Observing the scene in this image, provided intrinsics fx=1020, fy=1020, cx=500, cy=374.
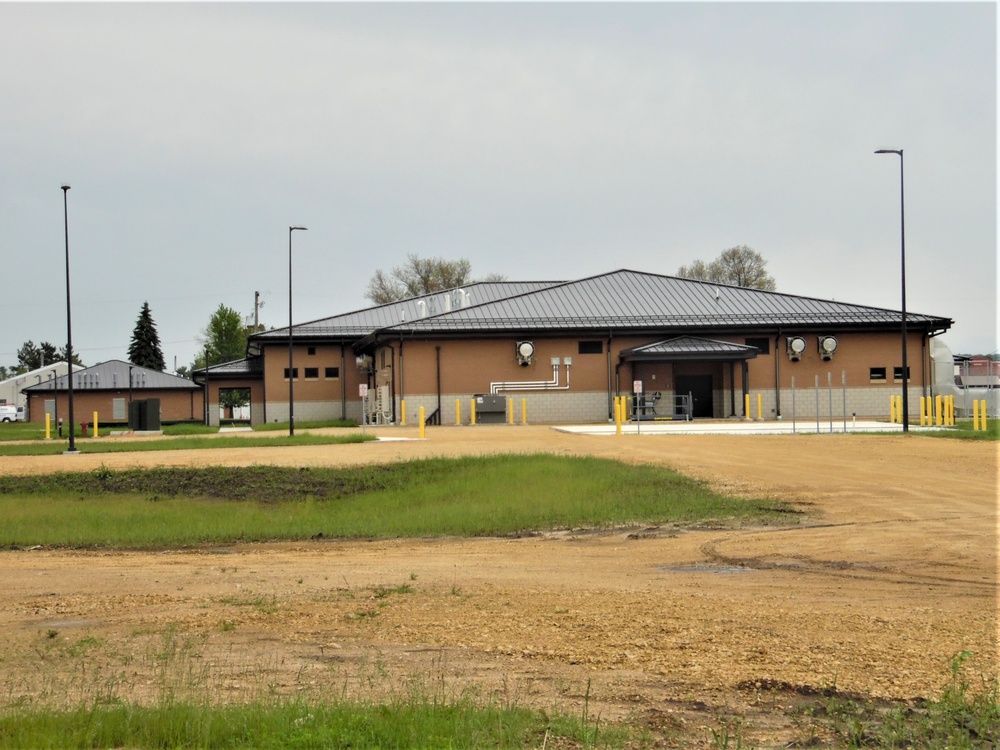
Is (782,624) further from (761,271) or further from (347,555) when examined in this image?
(761,271)

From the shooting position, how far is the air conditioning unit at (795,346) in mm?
48841

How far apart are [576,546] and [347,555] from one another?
329 cm

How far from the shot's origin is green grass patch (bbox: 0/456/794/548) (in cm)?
1667

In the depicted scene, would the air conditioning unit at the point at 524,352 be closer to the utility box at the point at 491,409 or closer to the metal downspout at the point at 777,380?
the utility box at the point at 491,409

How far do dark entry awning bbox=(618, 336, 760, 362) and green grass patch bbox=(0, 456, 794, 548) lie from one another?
2331 centimetres

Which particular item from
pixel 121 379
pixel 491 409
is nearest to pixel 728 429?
pixel 491 409

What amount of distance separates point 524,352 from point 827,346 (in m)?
A: 14.5

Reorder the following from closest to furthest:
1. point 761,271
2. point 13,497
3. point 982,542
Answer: point 982,542, point 13,497, point 761,271

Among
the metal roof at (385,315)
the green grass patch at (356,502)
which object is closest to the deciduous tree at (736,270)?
the metal roof at (385,315)

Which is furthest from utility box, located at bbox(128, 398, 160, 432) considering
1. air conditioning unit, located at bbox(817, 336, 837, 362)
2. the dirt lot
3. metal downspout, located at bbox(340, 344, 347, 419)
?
the dirt lot

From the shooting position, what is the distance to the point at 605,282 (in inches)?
2173

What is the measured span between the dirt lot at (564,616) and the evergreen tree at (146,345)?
318 feet

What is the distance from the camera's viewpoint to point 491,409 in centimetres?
4625

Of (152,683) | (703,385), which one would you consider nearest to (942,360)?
(703,385)
